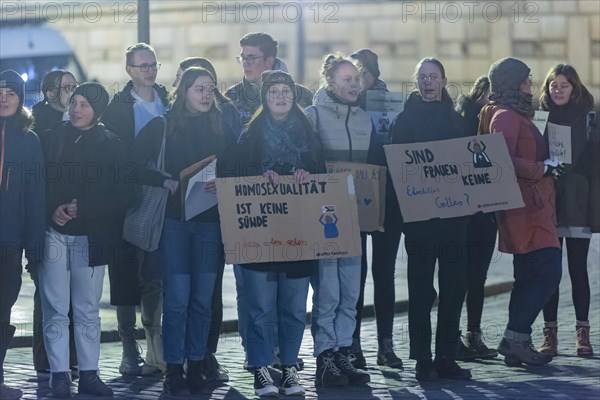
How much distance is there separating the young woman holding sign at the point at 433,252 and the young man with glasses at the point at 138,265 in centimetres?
154

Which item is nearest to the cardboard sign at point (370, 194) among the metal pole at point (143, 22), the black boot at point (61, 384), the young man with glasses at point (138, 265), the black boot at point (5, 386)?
the young man with glasses at point (138, 265)

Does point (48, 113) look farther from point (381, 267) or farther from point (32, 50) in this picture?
point (32, 50)

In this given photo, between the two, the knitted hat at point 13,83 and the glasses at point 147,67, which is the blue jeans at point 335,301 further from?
the knitted hat at point 13,83

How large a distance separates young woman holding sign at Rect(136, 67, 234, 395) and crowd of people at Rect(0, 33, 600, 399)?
0.4 inches

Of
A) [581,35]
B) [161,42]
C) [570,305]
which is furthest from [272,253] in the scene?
[161,42]

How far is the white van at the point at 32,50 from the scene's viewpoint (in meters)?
25.8

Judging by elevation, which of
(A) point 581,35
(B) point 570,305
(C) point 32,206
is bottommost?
(B) point 570,305

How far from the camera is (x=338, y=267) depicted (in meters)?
9.04

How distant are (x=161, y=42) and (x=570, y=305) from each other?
31328mm

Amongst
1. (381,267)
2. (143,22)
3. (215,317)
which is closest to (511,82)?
(381,267)

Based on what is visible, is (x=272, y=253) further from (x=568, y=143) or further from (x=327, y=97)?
(x=568, y=143)

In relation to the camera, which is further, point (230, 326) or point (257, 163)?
point (230, 326)

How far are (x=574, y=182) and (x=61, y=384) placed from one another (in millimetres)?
3726

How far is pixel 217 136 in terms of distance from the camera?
875 centimetres
